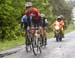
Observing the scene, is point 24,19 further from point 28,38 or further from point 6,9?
point 6,9

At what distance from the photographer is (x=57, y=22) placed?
2306 centimetres

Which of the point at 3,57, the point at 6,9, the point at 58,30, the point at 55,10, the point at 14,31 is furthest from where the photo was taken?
the point at 55,10

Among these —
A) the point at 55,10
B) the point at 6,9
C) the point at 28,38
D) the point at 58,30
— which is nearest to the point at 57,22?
the point at 58,30

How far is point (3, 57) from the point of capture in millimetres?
13688

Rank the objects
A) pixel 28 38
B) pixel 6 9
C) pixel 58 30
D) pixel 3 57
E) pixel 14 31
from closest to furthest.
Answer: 1. pixel 3 57
2. pixel 28 38
3. pixel 58 30
4. pixel 6 9
5. pixel 14 31

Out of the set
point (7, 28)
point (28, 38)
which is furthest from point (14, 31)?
point (28, 38)

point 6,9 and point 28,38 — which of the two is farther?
point 6,9

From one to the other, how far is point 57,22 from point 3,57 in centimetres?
989

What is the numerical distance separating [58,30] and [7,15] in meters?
4.95

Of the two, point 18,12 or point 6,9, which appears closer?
point 6,9

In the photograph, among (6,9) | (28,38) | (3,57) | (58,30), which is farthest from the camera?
(6,9)

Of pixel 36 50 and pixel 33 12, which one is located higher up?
pixel 33 12

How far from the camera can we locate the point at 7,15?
2594 centimetres

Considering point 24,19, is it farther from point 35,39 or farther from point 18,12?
point 18,12
